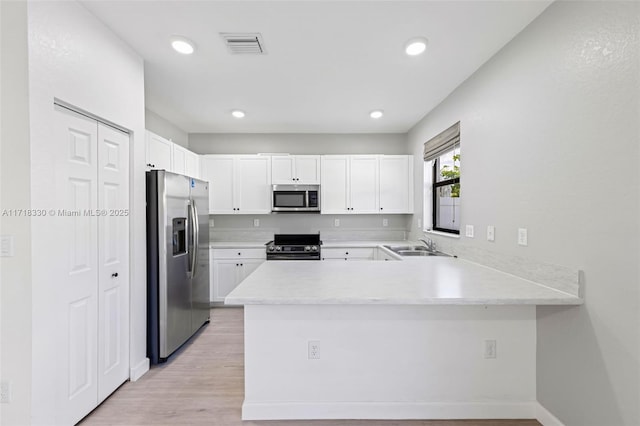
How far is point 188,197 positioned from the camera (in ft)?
10.1

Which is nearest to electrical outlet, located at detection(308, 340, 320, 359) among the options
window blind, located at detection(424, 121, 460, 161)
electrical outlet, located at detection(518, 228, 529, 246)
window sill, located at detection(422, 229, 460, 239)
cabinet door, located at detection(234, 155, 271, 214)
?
electrical outlet, located at detection(518, 228, 529, 246)

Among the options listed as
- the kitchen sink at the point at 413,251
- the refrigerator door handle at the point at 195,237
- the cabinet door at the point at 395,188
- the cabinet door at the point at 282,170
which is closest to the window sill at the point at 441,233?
the kitchen sink at the point at 413,251

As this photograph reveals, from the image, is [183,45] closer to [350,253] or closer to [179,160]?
[179,160]

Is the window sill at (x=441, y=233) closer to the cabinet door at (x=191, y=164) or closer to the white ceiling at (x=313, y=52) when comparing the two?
the white ceiling at (x=313, y=52)

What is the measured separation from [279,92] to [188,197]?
4.71 ft

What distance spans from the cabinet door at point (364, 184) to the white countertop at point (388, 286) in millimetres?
1982

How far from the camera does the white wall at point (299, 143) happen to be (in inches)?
185

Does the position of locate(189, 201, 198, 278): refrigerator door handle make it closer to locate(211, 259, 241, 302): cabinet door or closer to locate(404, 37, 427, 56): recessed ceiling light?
locate(211, 259, 241, 302): cabinet door

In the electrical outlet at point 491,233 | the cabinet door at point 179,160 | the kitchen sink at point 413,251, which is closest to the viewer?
the electrical outlet at point 491,233

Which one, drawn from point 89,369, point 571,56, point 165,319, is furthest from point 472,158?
point 89,369

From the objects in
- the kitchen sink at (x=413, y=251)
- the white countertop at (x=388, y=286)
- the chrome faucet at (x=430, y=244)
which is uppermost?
the chrome faucet at (x=430, y=244)

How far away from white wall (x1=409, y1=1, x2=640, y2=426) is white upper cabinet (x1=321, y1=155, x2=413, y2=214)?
212 cm

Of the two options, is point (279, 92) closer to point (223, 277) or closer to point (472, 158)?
point (472, 158)

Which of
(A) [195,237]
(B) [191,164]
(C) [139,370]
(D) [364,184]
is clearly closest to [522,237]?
(D) [364,184]
